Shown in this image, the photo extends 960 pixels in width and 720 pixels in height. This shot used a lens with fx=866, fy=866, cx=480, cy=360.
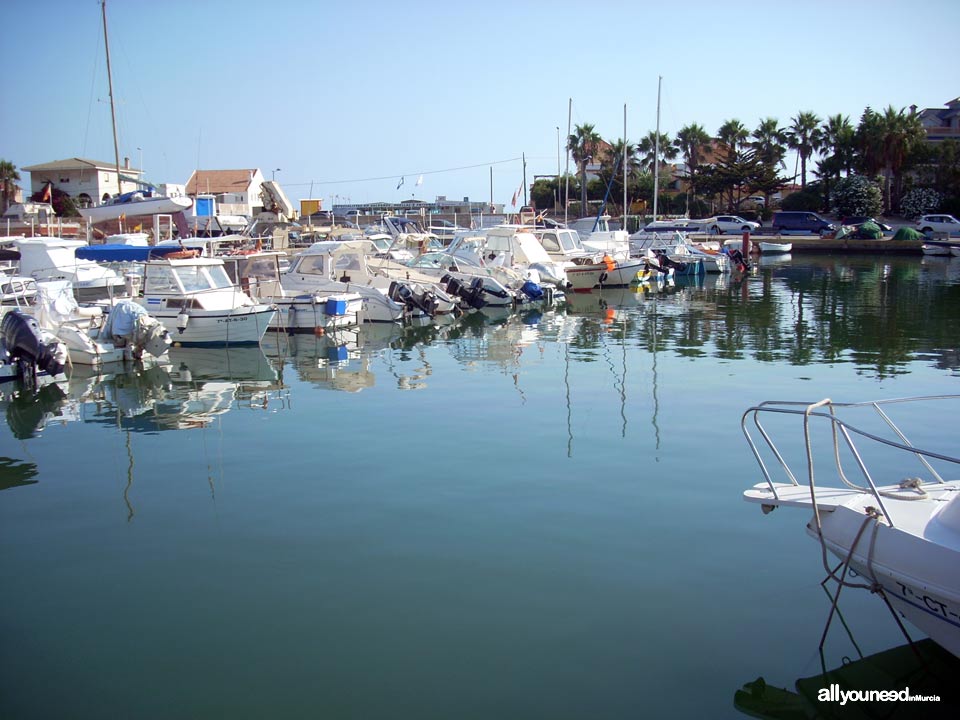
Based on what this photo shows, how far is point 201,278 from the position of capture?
22047 millimetres

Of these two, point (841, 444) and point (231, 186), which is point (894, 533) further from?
point (231, 186)

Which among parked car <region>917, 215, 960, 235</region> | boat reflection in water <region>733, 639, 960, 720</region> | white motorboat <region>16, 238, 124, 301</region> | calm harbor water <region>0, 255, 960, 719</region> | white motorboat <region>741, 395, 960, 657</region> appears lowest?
boat reflection in water <region>733, 639, 960, 720</region>

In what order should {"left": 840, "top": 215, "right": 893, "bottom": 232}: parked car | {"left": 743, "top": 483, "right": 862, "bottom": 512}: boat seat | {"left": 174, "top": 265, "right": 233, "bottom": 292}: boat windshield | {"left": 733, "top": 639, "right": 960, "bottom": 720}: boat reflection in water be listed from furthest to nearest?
1. {"left": 840, "top": 215, "right": 893, "bottom": 232}: parked car
2. {"left": 174, "top": 265, "right": 233, "bottom": 292}: boat windshield
3. {"left": 743, "top": 483, "right": 862, "bottom": 512}: boat seat
4. {"left": 733, "top": 639, "right": 960, "bottom": 720}: boat reflection in water

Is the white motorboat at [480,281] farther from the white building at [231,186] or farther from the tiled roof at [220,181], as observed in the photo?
the tiled roof at [220,181]

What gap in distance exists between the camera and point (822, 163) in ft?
242

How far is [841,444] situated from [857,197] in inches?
2444

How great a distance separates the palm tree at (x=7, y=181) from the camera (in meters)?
61.2

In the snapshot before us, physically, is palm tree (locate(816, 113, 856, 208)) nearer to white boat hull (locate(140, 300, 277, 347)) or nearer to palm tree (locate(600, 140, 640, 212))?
palm tree (locate(600, 140, 640, 212))

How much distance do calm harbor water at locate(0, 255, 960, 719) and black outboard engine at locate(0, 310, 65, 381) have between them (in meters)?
0.56

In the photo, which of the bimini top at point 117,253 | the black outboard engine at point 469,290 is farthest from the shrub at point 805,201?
the bimini top at point 117,253

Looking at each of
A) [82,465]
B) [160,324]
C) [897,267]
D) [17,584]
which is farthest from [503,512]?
[897,267]

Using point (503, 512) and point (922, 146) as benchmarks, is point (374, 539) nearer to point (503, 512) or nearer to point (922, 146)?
point (503, 512)

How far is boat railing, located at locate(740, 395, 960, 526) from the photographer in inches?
256

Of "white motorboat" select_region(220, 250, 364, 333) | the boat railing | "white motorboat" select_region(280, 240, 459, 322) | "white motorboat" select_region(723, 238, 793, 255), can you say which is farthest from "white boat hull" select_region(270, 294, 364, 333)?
"white motorboat" select_region(723, 238, 793, 255)
